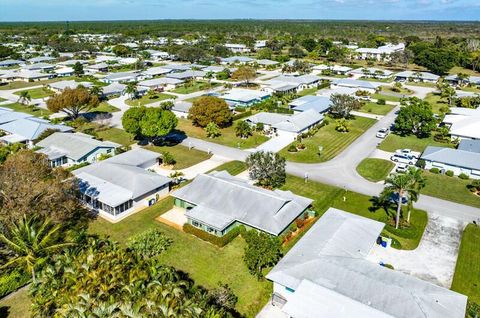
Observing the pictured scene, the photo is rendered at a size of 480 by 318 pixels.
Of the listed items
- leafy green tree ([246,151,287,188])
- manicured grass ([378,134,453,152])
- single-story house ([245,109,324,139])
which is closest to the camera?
leafy green tree ([246,151,287,188])

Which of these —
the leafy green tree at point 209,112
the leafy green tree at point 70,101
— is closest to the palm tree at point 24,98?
the leafy green tree at point 70,101

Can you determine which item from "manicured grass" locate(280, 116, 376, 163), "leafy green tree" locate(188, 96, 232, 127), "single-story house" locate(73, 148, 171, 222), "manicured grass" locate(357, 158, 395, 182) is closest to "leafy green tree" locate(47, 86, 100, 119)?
"leafy green tree" locate(188, 96, 232, 127)

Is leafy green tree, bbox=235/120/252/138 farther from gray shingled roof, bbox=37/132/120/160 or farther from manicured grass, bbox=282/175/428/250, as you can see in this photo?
gray shingled roof, bbox=37/132/120/160

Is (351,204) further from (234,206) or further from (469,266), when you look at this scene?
(234,206)

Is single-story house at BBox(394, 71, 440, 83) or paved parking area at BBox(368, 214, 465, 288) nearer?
paved parking area at BBox(368, 214, 465, 288)

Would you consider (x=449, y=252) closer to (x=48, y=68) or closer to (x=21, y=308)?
(x=21, y=308)

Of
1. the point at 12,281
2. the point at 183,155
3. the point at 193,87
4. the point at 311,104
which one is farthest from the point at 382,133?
the point at 12,281

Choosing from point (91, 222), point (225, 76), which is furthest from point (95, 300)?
point (225, 76)
